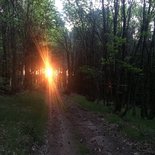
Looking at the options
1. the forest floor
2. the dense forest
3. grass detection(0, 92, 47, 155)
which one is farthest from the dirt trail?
the dense forest

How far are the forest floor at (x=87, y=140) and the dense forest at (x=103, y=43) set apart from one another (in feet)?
19.9

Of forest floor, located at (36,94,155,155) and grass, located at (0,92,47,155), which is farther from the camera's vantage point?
forest floor, located at (36,94,155,155)

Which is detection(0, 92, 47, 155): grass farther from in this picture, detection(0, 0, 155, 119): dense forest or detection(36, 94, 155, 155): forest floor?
detection(0, 0, 155, 119): dense forest

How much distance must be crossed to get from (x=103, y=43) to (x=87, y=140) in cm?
1670

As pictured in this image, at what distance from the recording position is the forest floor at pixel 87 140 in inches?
572

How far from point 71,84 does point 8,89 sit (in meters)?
26.0

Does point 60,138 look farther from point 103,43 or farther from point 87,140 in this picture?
point 103,43

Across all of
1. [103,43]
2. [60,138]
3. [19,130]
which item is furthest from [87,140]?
[103,43]

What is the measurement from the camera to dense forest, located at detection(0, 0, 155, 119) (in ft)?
92.8

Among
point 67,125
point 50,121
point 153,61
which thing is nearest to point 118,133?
point 67,125

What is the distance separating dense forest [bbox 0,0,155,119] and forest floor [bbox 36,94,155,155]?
6075mm

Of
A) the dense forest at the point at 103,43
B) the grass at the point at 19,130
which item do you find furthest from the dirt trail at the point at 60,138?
the dense forest at the point at 103,43

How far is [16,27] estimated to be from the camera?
131ft

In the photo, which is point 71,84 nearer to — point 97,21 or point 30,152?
point 97,21
